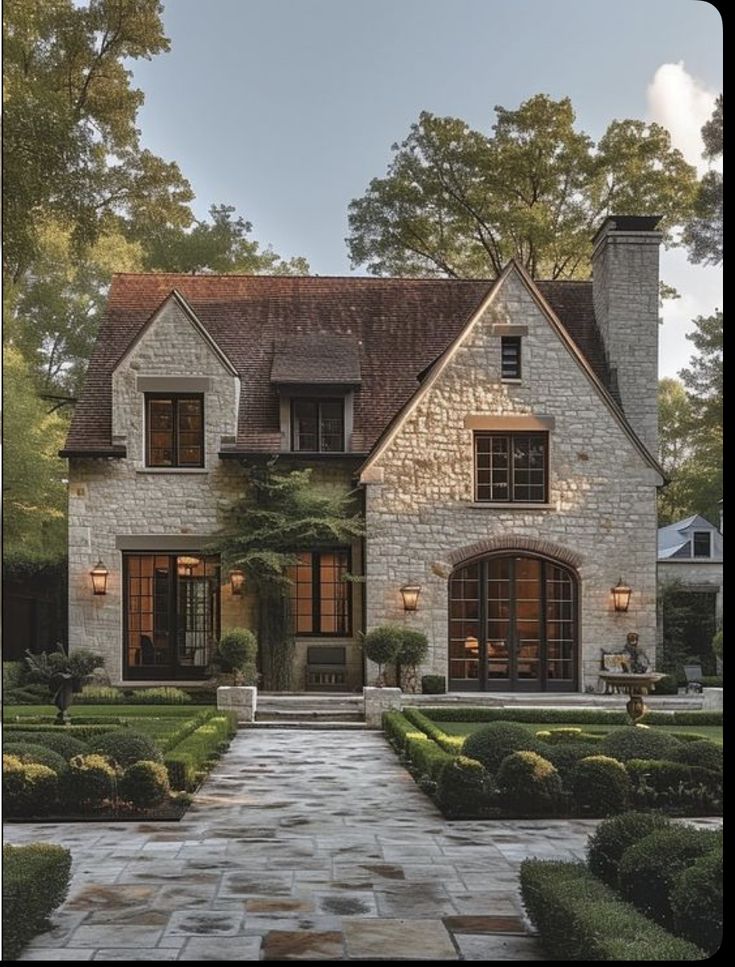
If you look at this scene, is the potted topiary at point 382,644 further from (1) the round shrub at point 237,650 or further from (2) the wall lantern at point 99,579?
(2) the wall lantern at point 99,579

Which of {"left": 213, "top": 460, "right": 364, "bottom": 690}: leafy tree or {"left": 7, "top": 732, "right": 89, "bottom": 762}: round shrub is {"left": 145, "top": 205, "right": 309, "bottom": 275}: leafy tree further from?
{"left": 7, "top": 732, "right": 89, "bottom": 762}: round shrub

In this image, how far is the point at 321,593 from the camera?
22250 mm

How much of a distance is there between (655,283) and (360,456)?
698 centimetres

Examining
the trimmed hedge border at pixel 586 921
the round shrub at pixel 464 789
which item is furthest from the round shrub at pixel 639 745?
the trimmed hedge border at pixel 586 921

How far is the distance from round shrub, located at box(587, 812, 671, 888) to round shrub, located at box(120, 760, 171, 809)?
4.93 meters

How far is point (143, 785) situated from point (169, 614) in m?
11.5

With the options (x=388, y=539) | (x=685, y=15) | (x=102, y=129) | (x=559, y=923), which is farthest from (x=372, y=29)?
(x=388, y=539)

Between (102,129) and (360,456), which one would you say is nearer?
(102,129)

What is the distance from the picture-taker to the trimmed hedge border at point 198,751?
457 inches

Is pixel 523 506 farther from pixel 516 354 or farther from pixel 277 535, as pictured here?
pixel 277 535

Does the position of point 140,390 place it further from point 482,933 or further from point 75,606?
point 482,933

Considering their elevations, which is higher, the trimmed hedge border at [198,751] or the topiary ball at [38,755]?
the topiary ball at [38,755]

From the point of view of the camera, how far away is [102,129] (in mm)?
A: 18109

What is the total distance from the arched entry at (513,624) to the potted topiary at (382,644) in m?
1.77
